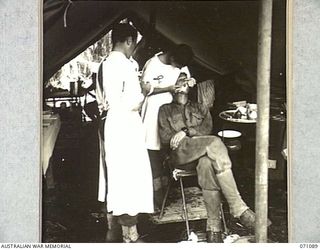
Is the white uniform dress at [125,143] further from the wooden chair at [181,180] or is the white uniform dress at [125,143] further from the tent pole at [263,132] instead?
the tent pole at [263,132]

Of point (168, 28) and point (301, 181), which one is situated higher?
point (168, 28)

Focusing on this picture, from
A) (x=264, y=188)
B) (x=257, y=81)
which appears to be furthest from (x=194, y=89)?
(x=264, y=188)

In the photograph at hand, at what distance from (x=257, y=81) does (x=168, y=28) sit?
0.36m

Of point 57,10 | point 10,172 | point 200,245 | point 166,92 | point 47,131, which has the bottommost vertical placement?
point 200,245

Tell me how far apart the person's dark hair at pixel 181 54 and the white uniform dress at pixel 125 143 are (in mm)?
146

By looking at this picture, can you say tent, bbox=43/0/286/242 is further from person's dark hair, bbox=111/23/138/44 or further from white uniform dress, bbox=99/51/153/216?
white uniform dress, bbox=99/51/153/216

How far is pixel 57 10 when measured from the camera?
1873 mm

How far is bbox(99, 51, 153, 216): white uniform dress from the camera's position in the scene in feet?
6.10

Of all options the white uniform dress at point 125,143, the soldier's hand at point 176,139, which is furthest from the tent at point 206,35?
the soldier's hand at point 176,139

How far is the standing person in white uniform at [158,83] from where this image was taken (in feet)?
6.12

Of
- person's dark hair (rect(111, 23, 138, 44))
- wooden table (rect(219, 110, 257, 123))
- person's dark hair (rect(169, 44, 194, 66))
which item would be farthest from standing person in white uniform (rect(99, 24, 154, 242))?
wooden table (rect(219, 110, 257, 123))

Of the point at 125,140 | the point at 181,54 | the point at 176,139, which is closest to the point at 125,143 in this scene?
the point at 125,140

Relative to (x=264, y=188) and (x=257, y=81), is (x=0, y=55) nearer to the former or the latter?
(x=257, y=81)

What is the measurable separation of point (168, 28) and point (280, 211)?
0.74 metres
